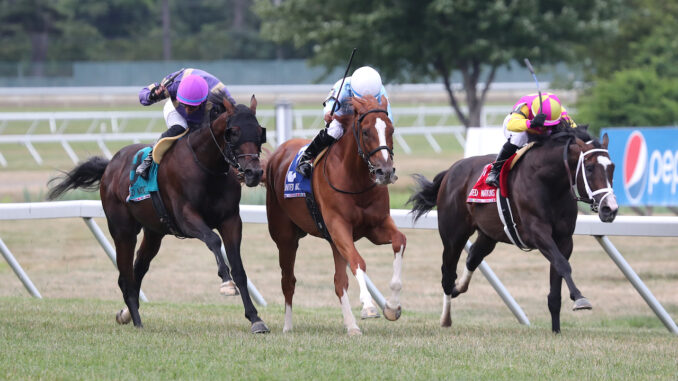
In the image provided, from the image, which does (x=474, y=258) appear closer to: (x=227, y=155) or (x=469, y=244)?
(x=469, y=244)

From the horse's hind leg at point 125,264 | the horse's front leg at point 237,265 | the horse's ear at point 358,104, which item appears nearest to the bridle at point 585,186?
the horse's ear at point 358,104

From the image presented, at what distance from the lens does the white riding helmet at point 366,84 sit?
291 inches

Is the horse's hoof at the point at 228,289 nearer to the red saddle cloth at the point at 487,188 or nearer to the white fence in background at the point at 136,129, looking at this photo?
the red saddle cloth at the point at 487,188

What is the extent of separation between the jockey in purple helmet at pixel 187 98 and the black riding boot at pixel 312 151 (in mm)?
623

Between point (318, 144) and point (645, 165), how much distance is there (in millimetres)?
8411

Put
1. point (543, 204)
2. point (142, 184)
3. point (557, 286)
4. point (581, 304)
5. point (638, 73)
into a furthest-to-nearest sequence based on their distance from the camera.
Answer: point (638, 73) → point (142, 184) → point (557, 286) → point (543, 204) → point (581, 304)

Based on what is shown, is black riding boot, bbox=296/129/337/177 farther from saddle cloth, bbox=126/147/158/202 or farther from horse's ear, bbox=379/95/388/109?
saddle cloth, bbox=126/147/158/202

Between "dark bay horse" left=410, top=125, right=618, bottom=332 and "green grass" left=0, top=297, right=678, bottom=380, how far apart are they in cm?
45

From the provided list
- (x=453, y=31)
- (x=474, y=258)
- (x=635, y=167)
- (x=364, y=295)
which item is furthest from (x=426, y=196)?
(x=453, y=31)

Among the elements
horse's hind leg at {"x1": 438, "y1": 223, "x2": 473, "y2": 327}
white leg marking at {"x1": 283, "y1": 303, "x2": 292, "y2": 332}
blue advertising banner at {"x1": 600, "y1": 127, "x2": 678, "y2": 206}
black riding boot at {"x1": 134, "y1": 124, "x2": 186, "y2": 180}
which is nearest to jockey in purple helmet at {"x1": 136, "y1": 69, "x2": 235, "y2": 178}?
black riding boot at {"x1": 134, "y1": 124, "x2": 186, "y2": 180}

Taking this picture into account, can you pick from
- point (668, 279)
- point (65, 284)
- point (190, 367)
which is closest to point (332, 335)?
point (190, 367)

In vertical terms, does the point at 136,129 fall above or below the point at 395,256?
below

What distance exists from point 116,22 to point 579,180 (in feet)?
151

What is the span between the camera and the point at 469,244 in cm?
917
